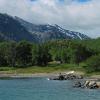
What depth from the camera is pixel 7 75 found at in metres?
186

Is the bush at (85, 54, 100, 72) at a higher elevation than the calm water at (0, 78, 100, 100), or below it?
higher

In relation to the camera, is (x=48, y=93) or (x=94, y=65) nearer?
(x=48, y=93)

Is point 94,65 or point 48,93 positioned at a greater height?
point 94,65

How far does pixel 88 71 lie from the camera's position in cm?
17650

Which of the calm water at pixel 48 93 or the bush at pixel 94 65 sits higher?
the bush at pixel 94 65

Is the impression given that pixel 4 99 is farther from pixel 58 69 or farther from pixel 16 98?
pixel 58 69

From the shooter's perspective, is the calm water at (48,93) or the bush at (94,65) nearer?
the calm water at (48,93)

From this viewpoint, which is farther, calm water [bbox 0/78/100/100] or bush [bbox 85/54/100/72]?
bush [bbox 85/54/100/72]

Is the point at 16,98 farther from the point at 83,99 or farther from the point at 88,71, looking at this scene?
the point at 88,71

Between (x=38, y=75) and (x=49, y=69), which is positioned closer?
(x=38, y=75)

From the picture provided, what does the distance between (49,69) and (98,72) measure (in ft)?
102

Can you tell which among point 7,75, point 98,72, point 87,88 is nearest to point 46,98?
point 87,88

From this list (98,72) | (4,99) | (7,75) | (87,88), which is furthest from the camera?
(7,75)

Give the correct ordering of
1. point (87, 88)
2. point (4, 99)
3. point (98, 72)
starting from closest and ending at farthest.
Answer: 1. point (4, 99)
2. point (87, 88)
3. point (98, 72)
